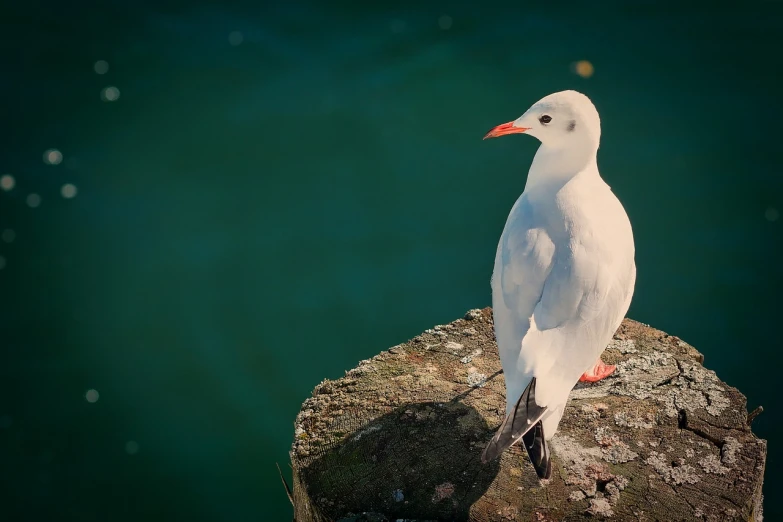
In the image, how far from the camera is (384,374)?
7.16 feet

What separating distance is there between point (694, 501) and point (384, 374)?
0.92 meters

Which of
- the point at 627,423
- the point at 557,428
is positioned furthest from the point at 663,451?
the point at 557,428

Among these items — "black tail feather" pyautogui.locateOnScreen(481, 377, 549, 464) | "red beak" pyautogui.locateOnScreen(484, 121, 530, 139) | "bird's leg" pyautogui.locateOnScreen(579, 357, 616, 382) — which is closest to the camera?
"black tail feather" pyautogui.locateOnScreen(481, 377, 549, 464)

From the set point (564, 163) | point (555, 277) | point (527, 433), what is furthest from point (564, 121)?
point (527, 433)

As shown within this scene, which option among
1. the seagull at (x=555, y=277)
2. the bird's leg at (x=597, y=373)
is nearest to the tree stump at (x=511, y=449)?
the bird's leg at (x=597, y=373)

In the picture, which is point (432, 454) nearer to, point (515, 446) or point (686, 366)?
point (515, 446)

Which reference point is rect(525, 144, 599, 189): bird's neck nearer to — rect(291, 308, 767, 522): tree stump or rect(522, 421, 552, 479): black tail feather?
rect(291, 308, 767, 522): tree stump

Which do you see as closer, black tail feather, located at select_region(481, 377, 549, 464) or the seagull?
black tail feather, located at select_region(481, 377, 549, 464)

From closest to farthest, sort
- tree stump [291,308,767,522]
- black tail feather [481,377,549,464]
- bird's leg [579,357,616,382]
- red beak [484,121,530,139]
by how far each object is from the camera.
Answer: black tail feather [481,377,549,464], tree stump [291,308,767,522], bird's leg [579,357,616,382], red beak [484,121,530,139]

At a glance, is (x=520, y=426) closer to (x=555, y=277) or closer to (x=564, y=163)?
(x=555, y=277)

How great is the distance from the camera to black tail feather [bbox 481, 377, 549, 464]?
160cm

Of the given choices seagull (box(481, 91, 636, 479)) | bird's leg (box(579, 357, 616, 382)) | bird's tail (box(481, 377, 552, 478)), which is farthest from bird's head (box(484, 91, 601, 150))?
bird's tail (box(481, 377, 552, 478))

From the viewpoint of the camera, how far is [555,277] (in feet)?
6.46

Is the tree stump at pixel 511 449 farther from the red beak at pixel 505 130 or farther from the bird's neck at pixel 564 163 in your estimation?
the red beak at pixel 505 130
